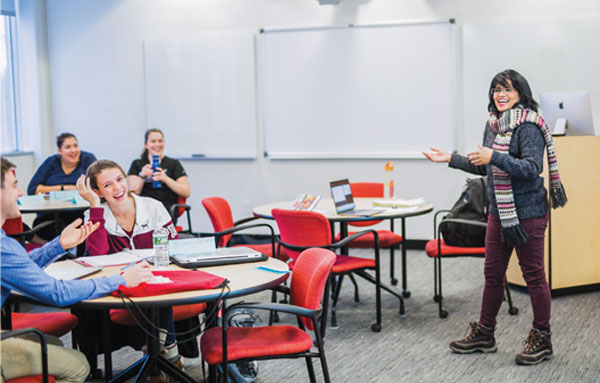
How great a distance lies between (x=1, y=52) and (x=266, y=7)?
3086 mm

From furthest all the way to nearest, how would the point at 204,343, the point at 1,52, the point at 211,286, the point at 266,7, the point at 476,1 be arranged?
the point at 1,52 < the point at 266,7 < the point at 476,1 < the point at 204,343 < the point at 211,286

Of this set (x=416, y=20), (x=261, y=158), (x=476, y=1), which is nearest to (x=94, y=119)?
(x=261, y=158)

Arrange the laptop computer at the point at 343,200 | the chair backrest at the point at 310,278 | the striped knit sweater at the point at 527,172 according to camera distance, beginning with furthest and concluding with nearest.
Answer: the laptop computer at the point at 343,200, the striped knit sweater at the point at 527,172, the chair backrest at the point at 310,278

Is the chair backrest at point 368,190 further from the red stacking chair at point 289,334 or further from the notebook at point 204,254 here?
the red stacking chair at point 289,334

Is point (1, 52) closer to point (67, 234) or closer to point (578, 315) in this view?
point (67, 234)

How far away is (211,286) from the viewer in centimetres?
244

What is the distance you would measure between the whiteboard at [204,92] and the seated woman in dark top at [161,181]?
1.69 m

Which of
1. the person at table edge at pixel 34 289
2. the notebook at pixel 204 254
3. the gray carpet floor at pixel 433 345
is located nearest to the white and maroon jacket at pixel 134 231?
the notebook at pixel 204 254

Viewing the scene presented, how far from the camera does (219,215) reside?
4.63 metres

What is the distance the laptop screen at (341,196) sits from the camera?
438 centimetres

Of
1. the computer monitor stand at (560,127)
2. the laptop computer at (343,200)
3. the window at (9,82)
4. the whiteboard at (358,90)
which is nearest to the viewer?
the laptop computer at (343,200)

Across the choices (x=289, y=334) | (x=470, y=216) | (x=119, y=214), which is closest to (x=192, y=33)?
(x=470, y=216)

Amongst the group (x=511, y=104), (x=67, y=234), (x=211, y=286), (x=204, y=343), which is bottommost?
(x=204, y=343)

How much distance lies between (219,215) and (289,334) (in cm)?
202
